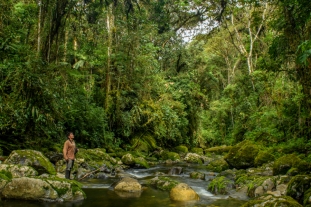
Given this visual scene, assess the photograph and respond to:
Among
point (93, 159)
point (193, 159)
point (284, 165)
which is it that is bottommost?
point (193, 159)

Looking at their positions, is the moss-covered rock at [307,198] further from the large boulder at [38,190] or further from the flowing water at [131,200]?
the large boulder at [38,190]

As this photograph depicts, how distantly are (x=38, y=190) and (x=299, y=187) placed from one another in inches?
212

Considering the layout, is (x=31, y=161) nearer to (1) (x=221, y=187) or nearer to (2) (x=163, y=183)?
(2) (x=163, y=183)

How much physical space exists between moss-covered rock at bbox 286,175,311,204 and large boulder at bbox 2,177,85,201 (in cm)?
459

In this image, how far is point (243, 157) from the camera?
1249cm

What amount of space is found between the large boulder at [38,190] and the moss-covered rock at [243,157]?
24.8 ft

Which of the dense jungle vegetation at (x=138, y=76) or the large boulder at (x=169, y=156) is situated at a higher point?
the dense jungle vegetation at (x=138, y=76)

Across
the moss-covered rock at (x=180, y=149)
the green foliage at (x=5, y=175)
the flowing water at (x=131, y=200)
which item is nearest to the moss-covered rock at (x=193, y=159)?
the moss-covered rock at (x=180, y=149)

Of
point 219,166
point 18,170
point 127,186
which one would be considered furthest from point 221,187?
point 18,170

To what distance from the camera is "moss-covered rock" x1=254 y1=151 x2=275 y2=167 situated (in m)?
11.9

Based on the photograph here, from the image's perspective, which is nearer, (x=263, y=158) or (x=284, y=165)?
(x=284, y=165)

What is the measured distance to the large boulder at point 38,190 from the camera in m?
6.42

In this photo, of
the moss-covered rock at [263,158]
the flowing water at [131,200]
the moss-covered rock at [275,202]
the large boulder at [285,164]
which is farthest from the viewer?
the moss-covered rock at [263,158]

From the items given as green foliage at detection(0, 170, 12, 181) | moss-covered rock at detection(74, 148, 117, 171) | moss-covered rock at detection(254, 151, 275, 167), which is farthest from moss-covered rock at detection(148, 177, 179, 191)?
moss-covered rock at detection(254, 151, 275, 167)
